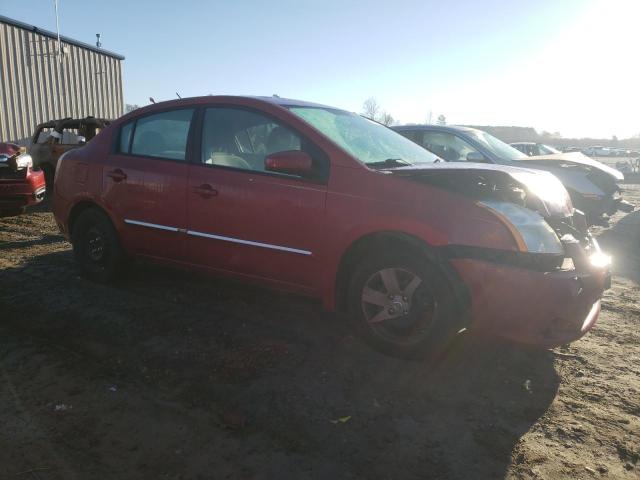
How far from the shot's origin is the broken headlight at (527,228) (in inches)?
113

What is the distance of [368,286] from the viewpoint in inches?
128

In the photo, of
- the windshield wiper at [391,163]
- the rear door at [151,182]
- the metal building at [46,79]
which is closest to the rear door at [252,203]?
the rear door at [151,182]

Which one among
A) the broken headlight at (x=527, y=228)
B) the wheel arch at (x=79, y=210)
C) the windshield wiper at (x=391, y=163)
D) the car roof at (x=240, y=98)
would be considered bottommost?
the wheel arch at (x=79, y=210)

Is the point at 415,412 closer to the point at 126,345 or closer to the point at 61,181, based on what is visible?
the point at 126,345

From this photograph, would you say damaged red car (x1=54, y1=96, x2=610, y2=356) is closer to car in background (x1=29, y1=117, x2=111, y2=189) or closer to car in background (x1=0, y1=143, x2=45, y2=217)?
car in background (x1=0, y1=143, x2=45, y2=217)

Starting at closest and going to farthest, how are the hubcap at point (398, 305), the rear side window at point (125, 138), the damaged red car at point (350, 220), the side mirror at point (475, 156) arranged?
the damaged red car at point (350, 220) < the hubcap at point (398, 305) < the rear side window at point (125, 138) < the side mirror at point (475, 156)

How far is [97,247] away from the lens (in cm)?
468

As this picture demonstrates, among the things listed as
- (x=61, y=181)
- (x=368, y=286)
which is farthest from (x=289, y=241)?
(x=61, y=181)

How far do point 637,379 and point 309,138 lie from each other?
260 centimetres

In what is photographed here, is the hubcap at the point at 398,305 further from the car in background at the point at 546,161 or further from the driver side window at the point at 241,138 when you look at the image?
the car in background at the point at 546,161

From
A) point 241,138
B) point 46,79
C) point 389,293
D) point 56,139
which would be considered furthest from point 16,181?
point 46,79

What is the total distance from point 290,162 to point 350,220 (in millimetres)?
564

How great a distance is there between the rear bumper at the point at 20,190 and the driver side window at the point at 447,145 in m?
5.83

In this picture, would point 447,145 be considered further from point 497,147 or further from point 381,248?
point 381,248
